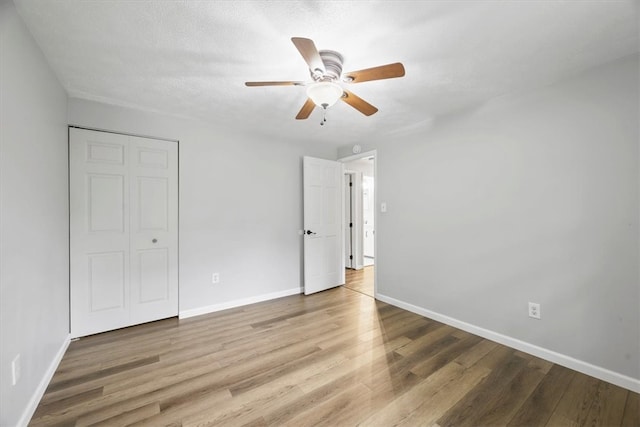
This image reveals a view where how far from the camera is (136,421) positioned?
1557mm

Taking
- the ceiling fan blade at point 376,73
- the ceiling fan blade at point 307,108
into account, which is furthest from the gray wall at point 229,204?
the ceiling fan blade at point 376,73

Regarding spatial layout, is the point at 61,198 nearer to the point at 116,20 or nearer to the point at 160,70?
the point at 160,70

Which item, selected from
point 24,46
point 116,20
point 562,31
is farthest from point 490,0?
point 24,46

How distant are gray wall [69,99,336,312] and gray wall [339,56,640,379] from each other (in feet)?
5.81

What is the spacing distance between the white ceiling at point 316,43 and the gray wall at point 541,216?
10.9 inches

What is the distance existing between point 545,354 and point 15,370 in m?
3.71

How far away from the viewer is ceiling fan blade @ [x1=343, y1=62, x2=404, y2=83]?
1486 millimetres

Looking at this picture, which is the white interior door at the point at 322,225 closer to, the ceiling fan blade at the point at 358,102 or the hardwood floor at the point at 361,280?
the hardwood floor at the point at 361,280

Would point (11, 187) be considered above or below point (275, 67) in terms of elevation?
below

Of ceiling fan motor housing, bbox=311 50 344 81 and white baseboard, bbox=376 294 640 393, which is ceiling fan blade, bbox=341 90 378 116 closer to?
ceiling fan motor housing, bbox=311 50 344 81

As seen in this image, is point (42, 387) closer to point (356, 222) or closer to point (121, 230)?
point (121, 230)

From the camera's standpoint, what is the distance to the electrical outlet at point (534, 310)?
226 cm

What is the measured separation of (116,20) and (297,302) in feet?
10.8

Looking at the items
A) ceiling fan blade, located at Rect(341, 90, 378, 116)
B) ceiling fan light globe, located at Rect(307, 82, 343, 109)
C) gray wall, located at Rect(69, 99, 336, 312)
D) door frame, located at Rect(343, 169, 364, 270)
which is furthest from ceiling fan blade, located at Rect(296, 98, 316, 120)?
door frame, located at Rect(343, 169, 364, 270)
